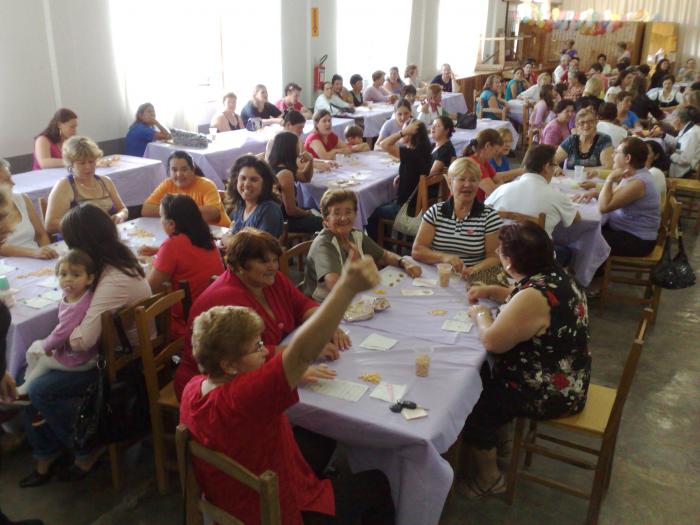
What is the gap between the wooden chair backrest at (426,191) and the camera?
451 centimetres

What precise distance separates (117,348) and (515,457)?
5.78 ft

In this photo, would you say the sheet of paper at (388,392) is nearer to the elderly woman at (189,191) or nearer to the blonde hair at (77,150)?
the elderly woman at (189,191)

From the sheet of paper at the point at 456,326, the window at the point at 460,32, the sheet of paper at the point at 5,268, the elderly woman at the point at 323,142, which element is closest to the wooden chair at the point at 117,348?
the sheet of paper at the point at 5,268

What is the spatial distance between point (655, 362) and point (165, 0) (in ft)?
21.6

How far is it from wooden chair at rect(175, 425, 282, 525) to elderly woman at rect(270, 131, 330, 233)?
2.97 metres

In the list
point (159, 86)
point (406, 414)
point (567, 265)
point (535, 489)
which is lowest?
point (535, 489)

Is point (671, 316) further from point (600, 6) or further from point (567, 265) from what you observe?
point (600, 6)

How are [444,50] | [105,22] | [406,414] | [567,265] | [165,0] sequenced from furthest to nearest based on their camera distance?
[444,50]
[165,0]
[105,22]
[567,265]
[406,414]

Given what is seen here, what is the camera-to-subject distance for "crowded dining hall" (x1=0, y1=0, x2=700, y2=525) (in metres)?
1.83

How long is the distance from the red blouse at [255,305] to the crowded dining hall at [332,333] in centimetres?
1

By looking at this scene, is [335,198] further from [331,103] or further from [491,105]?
[491,105]

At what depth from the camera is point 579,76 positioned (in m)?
10.0

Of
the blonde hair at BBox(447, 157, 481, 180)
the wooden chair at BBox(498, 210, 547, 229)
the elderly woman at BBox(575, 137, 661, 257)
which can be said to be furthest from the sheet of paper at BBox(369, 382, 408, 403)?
the elderly woman at BBox(575, 137, 661, 257)

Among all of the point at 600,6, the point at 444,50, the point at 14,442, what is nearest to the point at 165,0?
the point at 14,442
